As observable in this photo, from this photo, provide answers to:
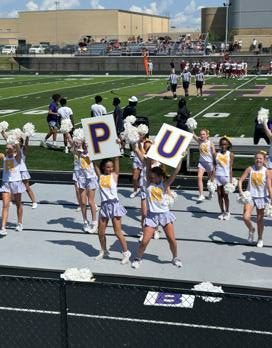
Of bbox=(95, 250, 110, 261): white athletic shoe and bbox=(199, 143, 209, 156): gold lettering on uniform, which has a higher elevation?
bbox=(199, 143, 209, 156): gold lettering on uniform

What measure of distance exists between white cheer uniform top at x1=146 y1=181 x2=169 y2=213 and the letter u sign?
0.61 meters

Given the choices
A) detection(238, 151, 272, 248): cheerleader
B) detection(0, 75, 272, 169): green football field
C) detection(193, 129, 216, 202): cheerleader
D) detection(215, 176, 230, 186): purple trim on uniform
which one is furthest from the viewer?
detection(0, 75, 272, 169): green football field

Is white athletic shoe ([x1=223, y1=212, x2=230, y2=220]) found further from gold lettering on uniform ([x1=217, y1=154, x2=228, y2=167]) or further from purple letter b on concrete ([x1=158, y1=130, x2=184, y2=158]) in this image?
purple letter b on concrete ([x1=158, y1=130, x2=184, y2=158])

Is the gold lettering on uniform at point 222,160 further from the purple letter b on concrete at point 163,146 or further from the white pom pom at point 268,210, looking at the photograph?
the purple letter b on concrete at point 163,146

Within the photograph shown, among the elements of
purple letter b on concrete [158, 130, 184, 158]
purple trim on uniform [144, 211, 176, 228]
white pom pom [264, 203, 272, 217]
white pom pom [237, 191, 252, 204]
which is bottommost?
white pom pom [264, 203, 272, 217]

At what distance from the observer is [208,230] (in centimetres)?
964

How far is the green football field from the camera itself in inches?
829

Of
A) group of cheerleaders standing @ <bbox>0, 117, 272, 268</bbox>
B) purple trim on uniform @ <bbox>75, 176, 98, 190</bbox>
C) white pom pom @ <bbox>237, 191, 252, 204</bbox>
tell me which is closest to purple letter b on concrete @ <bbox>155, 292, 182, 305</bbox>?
group of cheerleaders standing @ <bbox>0, 117, 272, 268</bbox>

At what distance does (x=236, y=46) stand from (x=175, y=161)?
57652 millimetres

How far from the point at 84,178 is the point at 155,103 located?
A: 60.0 feet

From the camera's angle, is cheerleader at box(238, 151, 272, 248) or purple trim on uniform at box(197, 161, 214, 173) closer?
cheerleader at box(238, 151, 272, 248)

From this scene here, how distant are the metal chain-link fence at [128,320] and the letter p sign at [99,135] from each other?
1.91 metres

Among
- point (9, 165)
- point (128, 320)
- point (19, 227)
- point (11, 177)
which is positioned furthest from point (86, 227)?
point (128, 320)

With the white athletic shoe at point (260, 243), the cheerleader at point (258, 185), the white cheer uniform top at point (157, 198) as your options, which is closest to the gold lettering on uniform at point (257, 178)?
the cheerleader at point (258, 185)
